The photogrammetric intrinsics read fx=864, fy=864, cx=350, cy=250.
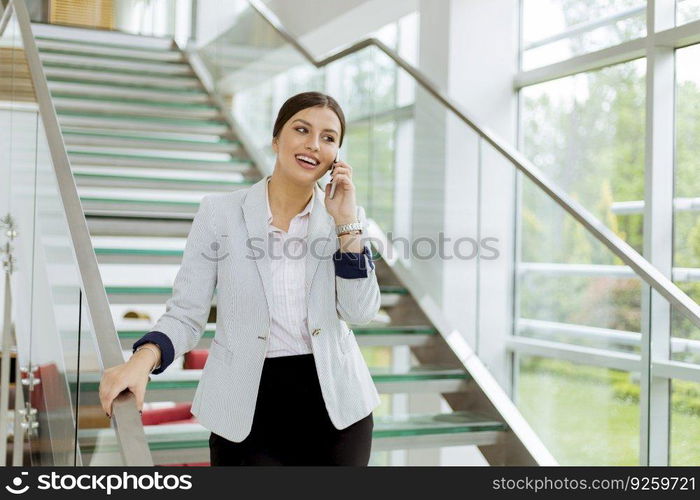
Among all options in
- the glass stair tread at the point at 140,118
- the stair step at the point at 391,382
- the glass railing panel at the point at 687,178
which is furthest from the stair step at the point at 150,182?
the glass railing panel at the point at 687,178

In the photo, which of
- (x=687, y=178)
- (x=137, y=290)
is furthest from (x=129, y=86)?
(x=687, y=178)

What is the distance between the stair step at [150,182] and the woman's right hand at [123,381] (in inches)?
142

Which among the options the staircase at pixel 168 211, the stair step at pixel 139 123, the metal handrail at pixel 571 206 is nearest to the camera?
the metal handrail at pixel 571 206

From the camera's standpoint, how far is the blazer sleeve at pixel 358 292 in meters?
2.16

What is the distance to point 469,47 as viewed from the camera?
6145 millimetres

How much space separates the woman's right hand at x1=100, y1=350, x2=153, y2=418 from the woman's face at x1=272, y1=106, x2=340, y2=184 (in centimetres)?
64

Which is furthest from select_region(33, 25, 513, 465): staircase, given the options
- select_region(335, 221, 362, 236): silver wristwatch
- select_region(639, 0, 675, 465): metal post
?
select_region(639, 0, 675, 465): metal post

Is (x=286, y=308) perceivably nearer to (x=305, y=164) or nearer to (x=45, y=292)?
(x=305, y=164)

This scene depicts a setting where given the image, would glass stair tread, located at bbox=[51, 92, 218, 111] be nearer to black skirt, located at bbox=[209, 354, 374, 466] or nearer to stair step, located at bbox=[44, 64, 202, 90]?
stair step, located at bbox=[44, 64, 202, 90]

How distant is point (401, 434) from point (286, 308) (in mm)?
1613

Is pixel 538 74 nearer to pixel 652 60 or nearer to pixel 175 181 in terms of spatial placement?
pixel 652 60

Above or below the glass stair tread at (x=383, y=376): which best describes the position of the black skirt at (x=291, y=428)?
above

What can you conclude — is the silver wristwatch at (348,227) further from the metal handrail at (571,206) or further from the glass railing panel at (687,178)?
the glass railing panel at (687,178)

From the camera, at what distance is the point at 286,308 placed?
2188 millimetres
